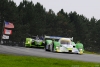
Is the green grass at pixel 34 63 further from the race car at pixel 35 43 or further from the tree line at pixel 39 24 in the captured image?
the tree line at pixel 39 24

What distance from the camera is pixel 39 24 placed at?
96438 millimetres

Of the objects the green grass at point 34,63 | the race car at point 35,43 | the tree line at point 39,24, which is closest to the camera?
the green grass at point 34,63

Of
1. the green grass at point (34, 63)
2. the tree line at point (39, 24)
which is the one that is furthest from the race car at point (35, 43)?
the tree line at point (39, 24)

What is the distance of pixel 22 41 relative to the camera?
Result: 92812 mm

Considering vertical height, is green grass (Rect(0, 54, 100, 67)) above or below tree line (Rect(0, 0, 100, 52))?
below

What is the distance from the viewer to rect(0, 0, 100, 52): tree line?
89625 mm

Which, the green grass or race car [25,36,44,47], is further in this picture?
race car [25,36,44,47]

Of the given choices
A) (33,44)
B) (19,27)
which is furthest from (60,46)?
(19,27)

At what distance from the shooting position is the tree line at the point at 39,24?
294 ft

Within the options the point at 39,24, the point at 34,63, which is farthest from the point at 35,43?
the point at 39,24

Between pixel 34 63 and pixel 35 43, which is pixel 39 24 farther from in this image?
pixel 34 63

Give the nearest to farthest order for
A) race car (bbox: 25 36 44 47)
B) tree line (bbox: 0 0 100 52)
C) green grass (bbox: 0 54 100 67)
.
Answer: green grass (bbox: 0 54 100 67) < race car (bbox: 25 36 44 47) < tree line (bbox: 0 0 100 52)

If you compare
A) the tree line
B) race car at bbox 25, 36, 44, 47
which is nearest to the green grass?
race car at bbox 25, 36, 44, 47

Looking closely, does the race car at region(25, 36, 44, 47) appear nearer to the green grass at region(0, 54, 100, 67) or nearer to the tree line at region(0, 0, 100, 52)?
the green grass at region(0, 54, 100, 67)
